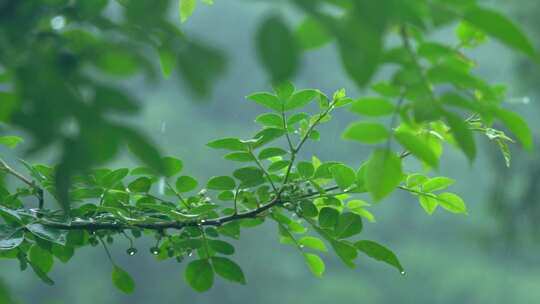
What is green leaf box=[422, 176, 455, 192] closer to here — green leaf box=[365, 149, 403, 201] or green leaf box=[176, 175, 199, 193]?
green leaf box=[176, 175, 199, 193]

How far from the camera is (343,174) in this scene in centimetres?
90

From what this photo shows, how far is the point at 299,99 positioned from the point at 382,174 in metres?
0.30

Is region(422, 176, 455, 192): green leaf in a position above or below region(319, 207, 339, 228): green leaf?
above

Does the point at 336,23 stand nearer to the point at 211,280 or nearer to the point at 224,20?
the point at 211,280

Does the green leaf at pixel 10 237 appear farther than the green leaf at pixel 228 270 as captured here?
No

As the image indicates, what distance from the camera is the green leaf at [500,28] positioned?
51 cm

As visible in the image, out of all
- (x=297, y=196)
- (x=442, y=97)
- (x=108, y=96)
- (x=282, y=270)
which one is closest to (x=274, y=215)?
(x=297, y=196)

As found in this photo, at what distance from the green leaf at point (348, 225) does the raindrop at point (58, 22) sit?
44 centimetres

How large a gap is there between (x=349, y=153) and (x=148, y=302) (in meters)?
3.97

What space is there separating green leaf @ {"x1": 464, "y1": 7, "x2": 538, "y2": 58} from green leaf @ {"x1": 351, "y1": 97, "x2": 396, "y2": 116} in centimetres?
11

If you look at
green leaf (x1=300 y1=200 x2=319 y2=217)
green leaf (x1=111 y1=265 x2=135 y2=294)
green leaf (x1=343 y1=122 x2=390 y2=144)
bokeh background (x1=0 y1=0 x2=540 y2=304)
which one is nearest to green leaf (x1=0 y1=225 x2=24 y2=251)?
green leaf (x1=111 y1=265 x2=135 y2=294)

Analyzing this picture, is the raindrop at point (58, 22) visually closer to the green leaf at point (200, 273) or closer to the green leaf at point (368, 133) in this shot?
the green leaf at point (368, 133)

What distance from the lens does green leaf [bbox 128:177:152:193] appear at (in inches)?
37.6

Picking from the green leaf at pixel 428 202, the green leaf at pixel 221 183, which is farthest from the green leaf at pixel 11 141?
the green leaf at pixel 428 202
